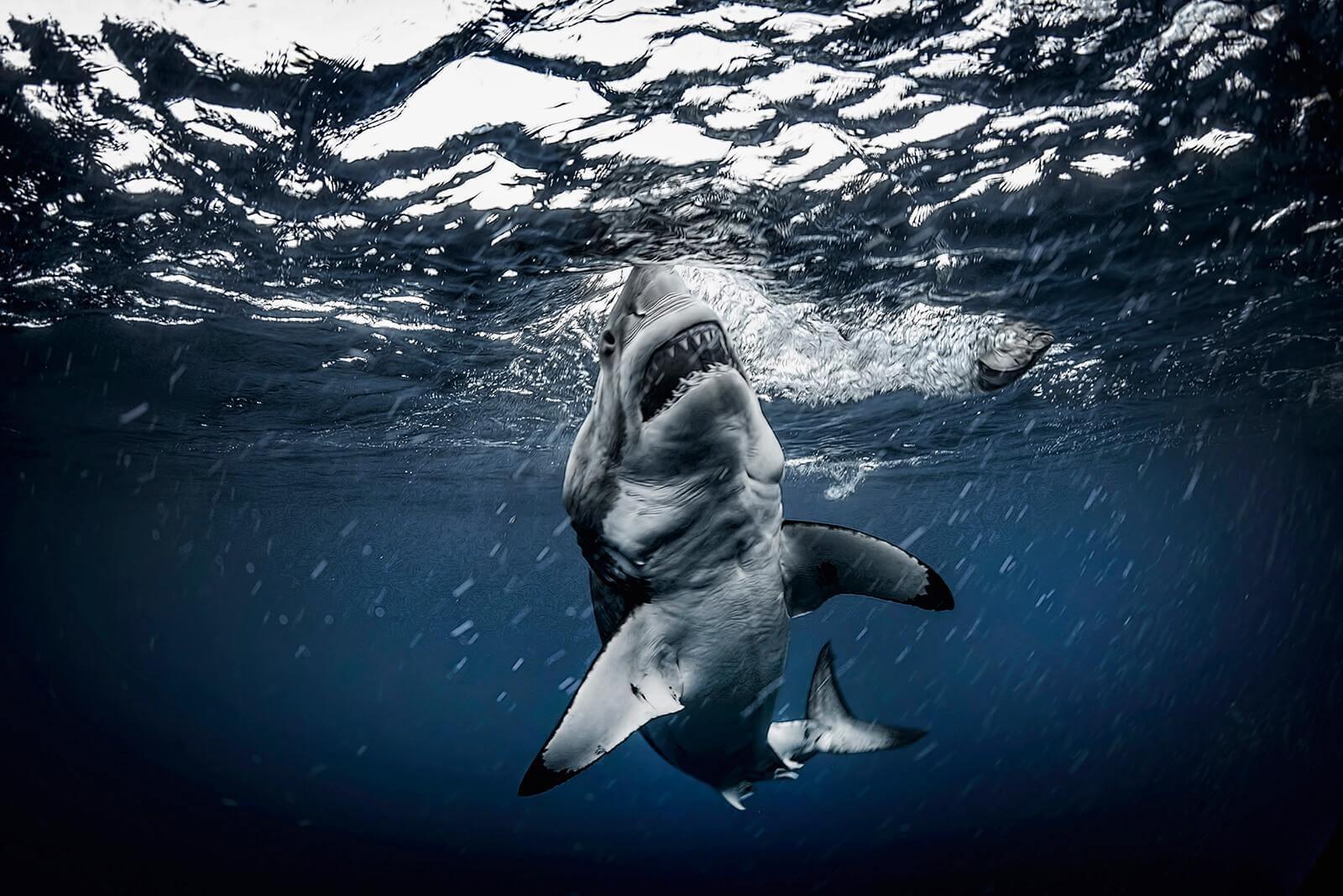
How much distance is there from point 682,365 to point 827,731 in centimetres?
501

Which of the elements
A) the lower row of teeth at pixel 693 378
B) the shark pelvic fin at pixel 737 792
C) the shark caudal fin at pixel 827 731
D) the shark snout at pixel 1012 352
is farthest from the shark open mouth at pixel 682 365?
the shark snout at pixel 1012 352

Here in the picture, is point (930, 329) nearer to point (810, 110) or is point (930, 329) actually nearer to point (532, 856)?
point (810, 110)

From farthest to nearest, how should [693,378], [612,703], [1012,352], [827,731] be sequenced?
[1012,352] → [827,731] → [612,703] → [693,378]

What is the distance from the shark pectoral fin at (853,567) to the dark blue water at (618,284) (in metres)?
3.16

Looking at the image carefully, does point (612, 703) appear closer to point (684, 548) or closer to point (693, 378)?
point (684, 548)

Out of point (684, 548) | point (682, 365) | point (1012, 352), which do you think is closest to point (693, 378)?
point (682, 365)

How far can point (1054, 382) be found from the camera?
55.9ft

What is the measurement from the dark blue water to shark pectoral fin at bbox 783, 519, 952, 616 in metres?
3.16

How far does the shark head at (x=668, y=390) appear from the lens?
3193 millimetres

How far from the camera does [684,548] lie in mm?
3961

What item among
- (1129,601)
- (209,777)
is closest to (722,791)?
(209,777)

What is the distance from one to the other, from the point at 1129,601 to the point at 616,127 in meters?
142

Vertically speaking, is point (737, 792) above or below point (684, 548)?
below

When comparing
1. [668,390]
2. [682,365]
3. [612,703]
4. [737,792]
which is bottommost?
[737,792]
